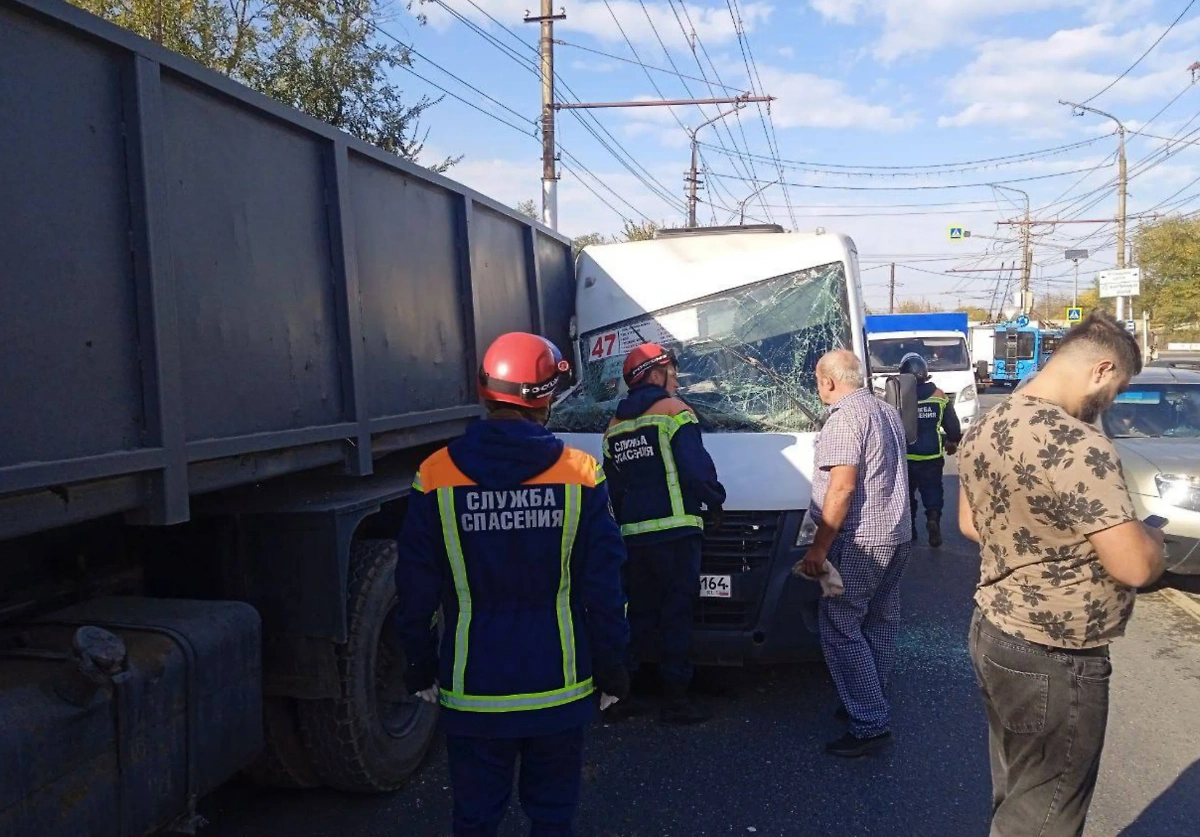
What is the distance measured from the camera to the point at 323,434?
3576 mm

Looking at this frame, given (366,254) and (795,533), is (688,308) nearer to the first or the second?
(795,533)

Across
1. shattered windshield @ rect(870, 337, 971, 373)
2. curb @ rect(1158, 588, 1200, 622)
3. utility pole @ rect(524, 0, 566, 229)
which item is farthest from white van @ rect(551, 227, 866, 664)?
shattered windshield @ rect(870, 337, 971, 373)

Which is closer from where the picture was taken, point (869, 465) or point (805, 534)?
point (869, 465)

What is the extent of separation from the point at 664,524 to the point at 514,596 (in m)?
1.94

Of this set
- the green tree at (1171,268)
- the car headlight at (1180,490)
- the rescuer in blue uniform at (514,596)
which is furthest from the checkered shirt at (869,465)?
A: the green tree at (1171,268)

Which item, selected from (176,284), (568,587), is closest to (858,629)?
(568,587)

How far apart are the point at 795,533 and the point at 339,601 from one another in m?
2.29

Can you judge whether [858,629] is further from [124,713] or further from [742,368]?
[124,713]

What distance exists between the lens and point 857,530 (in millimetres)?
4363

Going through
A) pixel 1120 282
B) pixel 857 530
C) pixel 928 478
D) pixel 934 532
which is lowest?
pixel 934 532

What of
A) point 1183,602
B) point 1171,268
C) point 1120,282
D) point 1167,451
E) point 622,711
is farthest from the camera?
point 1171,268

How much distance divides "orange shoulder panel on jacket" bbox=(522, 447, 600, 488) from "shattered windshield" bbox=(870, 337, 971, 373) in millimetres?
16546

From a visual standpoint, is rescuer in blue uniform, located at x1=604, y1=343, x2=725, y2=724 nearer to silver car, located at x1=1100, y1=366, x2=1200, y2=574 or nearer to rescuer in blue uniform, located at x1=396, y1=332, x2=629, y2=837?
rescuer in blue uniform, located at x1=396, y1=332, x2=629, y2=837

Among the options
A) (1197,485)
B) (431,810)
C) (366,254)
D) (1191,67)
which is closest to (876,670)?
(431,810)
